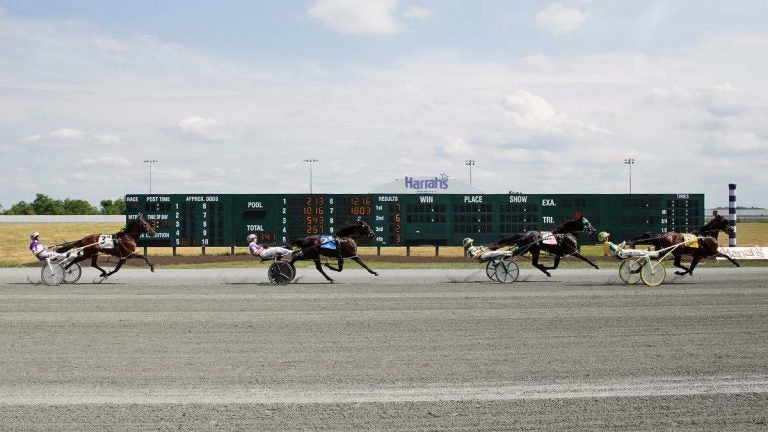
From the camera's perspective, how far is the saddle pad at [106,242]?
19438 millimetres

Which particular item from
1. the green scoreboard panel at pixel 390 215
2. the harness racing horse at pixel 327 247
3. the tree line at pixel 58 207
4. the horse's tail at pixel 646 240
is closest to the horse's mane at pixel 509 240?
the horse's tail at pixel 646 240

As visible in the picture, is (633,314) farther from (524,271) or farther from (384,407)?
(524,271)

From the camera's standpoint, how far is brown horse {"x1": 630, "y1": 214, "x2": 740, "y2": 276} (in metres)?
18.5

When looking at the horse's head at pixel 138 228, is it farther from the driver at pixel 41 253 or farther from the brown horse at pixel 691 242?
the brown horse at pixel 691 242

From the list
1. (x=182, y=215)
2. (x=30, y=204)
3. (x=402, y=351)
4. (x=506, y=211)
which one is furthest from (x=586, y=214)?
(x=30, y=204)

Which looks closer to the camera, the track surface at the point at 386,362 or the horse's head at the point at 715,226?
the track surface at the point at 386,362

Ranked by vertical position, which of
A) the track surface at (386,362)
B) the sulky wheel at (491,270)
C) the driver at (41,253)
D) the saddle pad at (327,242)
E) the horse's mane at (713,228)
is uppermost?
the horse's mane at (713,228)

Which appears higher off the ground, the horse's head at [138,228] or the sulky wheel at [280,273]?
the horse's head at [138,228]

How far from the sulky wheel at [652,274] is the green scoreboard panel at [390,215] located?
10.0 m

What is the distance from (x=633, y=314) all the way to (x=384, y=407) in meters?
6.94

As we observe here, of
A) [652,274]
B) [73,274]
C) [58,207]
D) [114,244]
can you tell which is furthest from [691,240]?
[58,207]

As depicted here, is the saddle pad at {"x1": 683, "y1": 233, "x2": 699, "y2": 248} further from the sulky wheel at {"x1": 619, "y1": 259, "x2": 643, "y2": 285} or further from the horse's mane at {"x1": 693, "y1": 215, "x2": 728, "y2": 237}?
the sulky wheel at {"x1": 619, "y1": 259, "x2": 643, "y2": 285}

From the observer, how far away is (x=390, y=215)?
27844mm

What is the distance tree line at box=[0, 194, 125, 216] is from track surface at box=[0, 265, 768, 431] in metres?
95.6
